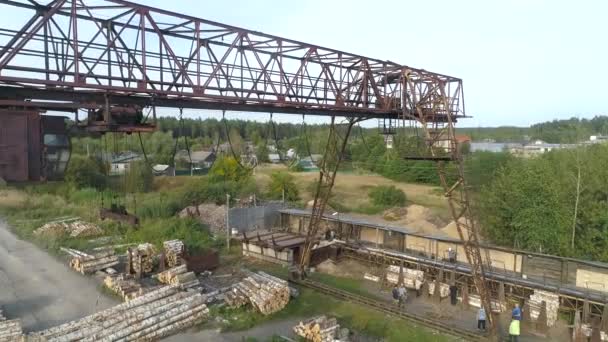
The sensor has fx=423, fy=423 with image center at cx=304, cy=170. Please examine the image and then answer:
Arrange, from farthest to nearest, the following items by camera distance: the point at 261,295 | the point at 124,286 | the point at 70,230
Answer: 1. the point at 70,230
2. the point at 124,286
3. the point at 261,295

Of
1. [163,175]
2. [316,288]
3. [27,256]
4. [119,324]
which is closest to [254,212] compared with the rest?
[316,288]

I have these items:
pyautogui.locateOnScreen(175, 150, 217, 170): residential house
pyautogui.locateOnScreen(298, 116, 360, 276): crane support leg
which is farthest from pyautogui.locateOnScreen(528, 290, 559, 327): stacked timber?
pyautogui.locateOnScreen(175, 150, 217, 170): residential house

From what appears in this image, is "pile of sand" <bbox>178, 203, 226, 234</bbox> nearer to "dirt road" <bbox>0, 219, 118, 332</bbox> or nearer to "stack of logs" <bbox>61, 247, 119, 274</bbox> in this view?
"stack of logs" <bbox>61, 247, 119, 274</bbox>

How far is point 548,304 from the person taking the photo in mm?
13617

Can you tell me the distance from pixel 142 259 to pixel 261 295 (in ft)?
20.9

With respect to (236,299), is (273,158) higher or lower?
higher

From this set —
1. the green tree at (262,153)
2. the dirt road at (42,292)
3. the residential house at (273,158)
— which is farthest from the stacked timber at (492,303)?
the residential house at (273,158)

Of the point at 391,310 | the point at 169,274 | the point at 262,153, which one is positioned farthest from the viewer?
the point at 262,153

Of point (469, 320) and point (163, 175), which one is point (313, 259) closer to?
point (469, 320)

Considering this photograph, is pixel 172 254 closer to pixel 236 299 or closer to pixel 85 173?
pixel 236 299

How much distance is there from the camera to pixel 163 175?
48.8 metres

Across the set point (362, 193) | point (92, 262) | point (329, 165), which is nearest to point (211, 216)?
point (92, 262)

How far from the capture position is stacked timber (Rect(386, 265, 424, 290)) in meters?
16.1

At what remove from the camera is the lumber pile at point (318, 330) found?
1173 centimetres
